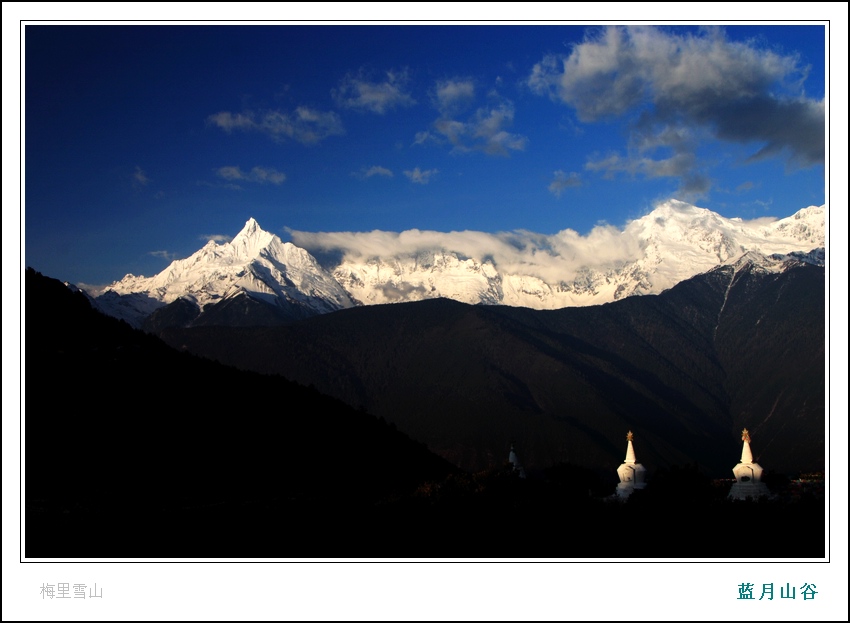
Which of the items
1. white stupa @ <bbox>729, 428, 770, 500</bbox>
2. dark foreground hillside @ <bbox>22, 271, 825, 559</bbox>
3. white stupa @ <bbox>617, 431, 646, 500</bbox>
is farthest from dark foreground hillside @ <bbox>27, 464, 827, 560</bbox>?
white stupa @ <bbox>617, 431, 646, 500</bbox>

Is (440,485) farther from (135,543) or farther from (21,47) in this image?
(21,47)

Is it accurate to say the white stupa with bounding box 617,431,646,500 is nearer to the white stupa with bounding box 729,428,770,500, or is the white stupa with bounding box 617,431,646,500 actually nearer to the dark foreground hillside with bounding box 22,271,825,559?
the dark foreground hillside with bounding box 22,271,825,559

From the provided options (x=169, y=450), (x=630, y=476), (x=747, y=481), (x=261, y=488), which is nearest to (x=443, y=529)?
(x=261, y=488)

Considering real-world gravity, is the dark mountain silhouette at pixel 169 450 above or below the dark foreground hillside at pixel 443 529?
above

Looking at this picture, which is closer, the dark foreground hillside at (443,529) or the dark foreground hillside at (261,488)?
the dark foreground hillside at (443,529)

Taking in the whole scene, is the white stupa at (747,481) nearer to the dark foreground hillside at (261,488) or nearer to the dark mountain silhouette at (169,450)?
the dark foreground hillside at (261,488)

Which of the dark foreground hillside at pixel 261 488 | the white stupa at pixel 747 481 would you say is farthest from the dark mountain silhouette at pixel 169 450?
the white stupa at pixel 747 481

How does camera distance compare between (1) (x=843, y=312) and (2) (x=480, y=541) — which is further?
(2) (x=480, y=541)

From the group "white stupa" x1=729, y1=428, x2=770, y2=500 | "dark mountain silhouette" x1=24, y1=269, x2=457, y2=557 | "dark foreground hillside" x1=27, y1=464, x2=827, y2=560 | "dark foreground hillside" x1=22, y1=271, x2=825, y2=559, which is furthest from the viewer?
"white stupa" x1=729, y1=428, x2=770, y2=500

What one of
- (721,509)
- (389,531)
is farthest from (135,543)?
(721,509)
